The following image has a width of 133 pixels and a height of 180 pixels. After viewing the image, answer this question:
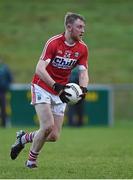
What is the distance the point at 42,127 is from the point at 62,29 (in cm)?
2860

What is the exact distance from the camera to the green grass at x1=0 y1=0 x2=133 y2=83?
35.4m

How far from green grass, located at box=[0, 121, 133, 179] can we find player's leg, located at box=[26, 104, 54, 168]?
22 centimetres

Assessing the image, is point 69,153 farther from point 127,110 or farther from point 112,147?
point 127,110

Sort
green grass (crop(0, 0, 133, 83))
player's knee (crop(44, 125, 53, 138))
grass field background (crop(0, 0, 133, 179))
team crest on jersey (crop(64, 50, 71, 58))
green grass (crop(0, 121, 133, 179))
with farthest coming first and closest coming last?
green grass (crop(0, 0, 133, 83)), grass field background (crop(0, 0, 133, 179)), team crest on jersey (crop(64, 50, 71, 58)), player's knee (crop(44, 125, 53, 138)), green grass (crop(0, 121, 133, 179))

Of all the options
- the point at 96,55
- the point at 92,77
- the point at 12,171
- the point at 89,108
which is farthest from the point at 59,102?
the point at 96,55

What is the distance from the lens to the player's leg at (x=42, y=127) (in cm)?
1155

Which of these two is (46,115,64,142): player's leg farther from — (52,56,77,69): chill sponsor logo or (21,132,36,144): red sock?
(52,56,77,69): chill sponsor logo

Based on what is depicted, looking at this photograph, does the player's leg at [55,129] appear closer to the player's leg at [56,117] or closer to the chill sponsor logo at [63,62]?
the player's leg at [56,117]

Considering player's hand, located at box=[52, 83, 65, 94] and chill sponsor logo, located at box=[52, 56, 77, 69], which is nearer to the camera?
player's hand, located at box=[52, 83, 65, 94]

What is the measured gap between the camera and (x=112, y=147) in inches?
666

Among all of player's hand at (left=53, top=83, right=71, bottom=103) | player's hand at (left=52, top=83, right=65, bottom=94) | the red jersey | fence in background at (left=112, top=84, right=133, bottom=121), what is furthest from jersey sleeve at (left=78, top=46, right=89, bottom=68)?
fence in background at (left=112, top=84, right=133, bottom=121)

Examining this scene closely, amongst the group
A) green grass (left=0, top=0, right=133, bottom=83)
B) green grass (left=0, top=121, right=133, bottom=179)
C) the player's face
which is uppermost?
green grass (left=0, top=0, right=133, bottom=83)

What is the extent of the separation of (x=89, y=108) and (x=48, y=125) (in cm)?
1588

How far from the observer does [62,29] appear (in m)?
40.0
